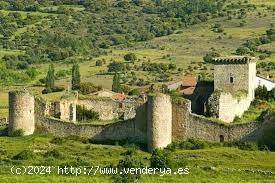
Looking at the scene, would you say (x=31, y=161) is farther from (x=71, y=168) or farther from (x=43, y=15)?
(x=43, y=15)

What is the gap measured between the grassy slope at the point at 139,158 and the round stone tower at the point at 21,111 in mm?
754

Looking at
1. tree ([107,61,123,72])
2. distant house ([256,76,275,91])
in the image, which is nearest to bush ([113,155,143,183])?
distant house ([256,76,275,91])

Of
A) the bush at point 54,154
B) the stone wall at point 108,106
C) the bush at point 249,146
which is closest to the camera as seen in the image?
the bush at point 249,146

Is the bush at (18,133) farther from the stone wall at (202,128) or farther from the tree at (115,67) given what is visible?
the tree at (115,67)

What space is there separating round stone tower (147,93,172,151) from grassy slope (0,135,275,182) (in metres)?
0.85

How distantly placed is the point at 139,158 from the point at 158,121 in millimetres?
4001

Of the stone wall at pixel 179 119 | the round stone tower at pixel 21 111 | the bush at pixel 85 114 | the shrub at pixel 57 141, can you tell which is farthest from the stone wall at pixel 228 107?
the round stone tower at pixel 21 111

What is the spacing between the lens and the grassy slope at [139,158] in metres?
31.4

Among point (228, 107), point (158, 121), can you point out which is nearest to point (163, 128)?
point (158, 121)

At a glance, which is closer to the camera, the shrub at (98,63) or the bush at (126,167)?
the bush at (126,167)

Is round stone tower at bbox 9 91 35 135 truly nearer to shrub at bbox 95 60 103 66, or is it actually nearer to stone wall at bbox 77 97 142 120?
stone wall at bbox 77 97 142 120

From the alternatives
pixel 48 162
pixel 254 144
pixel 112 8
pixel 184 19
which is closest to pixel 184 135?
→ pixel 254 144

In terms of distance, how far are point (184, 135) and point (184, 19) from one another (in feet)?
340

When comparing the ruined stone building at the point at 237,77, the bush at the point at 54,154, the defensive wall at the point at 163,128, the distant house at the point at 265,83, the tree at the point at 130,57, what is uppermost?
the ruined stone building at the point at 237,77
